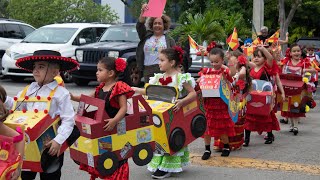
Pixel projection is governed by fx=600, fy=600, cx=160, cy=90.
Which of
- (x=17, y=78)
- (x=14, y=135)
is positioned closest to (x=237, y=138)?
(x=14, y=135)

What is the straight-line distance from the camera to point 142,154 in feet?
18.6

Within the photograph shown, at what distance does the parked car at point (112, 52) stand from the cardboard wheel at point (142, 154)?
9103mm

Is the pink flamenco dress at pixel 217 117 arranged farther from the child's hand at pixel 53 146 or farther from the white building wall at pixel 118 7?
the white building wall at pixel 118 7

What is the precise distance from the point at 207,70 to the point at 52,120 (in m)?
3.23

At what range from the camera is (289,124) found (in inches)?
432

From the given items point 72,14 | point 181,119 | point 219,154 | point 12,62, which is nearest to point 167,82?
point 181,119

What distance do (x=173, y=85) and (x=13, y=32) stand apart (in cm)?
1363

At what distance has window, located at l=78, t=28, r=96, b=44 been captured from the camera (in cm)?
1780

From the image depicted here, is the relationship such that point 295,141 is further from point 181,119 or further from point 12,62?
point 12,62

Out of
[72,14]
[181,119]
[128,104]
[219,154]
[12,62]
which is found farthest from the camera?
[72,14]

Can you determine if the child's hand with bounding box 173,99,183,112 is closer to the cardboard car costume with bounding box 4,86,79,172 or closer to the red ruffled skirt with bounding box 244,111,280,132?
the cardboard car costume with bounding box 4,86,79,172

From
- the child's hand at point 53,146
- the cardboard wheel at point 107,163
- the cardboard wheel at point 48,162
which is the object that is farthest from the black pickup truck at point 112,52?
the child's hand at point 53,146

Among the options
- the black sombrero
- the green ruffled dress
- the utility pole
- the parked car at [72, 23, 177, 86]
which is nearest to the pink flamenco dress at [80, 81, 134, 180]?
the black sombrero

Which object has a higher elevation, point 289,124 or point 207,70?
point 207,70
